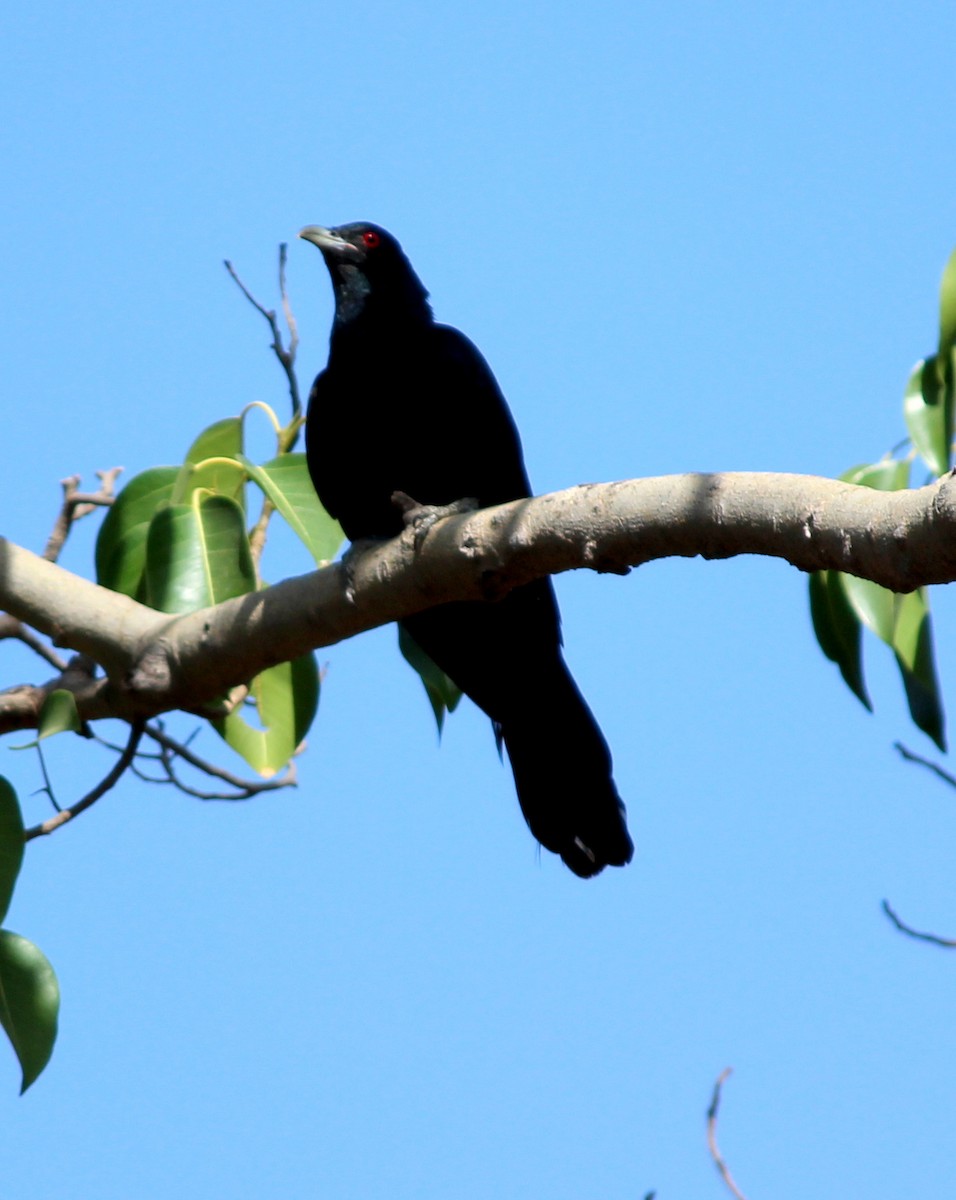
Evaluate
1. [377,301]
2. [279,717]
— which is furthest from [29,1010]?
[377,301]

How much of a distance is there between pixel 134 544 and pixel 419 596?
1.16 meters

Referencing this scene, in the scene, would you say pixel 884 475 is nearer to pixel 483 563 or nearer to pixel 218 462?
pixel 483 563

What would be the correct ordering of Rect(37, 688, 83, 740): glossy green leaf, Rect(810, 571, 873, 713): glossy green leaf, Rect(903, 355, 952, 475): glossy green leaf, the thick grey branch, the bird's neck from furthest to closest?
the bird's neck
Rect(810, 571, 873, 713): glossy green leaf
Rect(37, 688, 83, 740): glossy green leaf
Rect(903, 355, 952, 475): glossy green leaf
the thick grey branch

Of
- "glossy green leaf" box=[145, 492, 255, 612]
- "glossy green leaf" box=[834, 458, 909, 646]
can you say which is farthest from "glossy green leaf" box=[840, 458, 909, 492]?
"glossy green leaf" box=[145, 492, 255, 612]

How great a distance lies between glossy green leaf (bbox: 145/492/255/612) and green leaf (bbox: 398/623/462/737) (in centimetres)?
57

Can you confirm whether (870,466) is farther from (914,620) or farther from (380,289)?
(380,289)

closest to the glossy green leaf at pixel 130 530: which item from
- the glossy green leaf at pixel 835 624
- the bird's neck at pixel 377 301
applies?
the bird's neck at pixel 377 301

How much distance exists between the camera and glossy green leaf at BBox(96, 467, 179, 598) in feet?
12.2

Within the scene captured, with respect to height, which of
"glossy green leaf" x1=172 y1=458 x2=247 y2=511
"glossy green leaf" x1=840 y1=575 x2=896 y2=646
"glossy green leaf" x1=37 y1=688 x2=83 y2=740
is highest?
"glossy green leaf" x1=172 y1=458 x2=247 y2=511

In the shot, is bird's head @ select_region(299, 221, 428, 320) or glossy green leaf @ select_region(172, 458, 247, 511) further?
bird's head @ select_region(299, 221, 428, 320)

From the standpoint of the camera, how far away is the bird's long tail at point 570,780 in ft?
12.8

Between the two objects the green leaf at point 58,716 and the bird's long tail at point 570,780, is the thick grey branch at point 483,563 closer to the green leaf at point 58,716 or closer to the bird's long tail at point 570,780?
the green leaf at point 58,716

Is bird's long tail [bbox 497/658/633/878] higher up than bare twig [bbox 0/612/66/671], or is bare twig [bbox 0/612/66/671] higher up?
bare twig [bbox 0/612/66/671]

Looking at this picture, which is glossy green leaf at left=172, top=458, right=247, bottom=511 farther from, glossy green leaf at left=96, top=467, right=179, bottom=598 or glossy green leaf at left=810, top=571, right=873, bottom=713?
glossy green leaf at left=810, top=571, right=873, bottom=713
